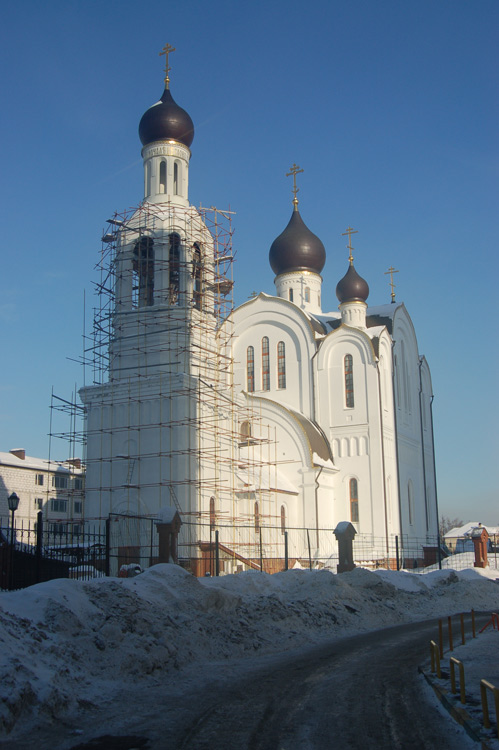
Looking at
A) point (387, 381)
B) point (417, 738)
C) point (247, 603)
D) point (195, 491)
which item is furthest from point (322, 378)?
point (417, 738)

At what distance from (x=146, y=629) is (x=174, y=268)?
17.7m

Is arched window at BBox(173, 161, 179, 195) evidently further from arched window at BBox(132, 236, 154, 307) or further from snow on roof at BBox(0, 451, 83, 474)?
snow on roof at BBox(0, 451, 83, 474)

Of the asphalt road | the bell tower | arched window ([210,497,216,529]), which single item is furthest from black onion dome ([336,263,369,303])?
the asphalt road

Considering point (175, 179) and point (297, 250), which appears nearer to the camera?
point (175, 179)

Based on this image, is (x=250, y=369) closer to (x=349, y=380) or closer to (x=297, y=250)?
(x=349, y=380)

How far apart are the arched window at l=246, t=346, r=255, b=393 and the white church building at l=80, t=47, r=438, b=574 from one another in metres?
0.06

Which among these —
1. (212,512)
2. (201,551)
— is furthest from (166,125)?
(201,551)

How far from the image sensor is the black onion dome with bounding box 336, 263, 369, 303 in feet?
109

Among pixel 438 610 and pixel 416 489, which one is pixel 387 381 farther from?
pixel 438 610

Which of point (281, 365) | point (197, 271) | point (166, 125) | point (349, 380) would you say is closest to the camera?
point (197, 271)

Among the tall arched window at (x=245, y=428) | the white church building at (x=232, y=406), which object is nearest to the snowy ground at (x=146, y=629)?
the white church building at (x=232, y=406)

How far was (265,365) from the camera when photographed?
3284 cm

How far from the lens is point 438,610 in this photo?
18281mm

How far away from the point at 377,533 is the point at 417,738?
23400mm
